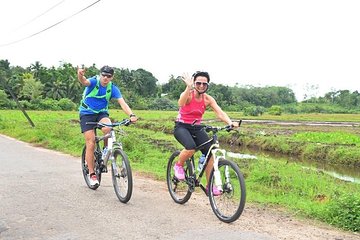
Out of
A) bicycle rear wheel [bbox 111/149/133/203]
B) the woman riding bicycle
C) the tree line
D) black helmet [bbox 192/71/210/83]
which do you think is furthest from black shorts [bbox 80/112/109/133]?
the tree line

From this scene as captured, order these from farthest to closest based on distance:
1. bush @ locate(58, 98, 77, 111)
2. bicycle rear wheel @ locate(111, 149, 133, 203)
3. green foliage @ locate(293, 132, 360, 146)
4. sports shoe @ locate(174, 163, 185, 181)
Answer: bush @ locate(58, 98, 77, 111) → green foliage @ locate(293, 132, 360, 146) → sports shoe @ locate(174, 163, 185, 181) → bicycle rear wheel @ locate(111, 149, 133, 203)

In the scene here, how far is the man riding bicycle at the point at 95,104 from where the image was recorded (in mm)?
6340

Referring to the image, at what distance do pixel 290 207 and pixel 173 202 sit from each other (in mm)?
1833

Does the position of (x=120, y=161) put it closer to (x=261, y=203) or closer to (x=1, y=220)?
(x=1, y=220)

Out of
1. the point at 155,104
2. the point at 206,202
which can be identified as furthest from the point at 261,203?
the point at 155,104

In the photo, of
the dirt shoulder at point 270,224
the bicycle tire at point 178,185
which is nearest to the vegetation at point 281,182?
the dirt shoulder at point 270,224

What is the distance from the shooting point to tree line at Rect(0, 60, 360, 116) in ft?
208

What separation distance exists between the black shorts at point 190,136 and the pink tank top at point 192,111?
0.27 ft

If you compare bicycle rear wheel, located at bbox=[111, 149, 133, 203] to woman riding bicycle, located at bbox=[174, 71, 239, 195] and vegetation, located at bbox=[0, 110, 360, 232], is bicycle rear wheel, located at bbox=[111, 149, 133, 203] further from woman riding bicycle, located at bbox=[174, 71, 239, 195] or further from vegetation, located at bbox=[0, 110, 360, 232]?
vegetation, located at bbox=[0, 110, 360, 232]

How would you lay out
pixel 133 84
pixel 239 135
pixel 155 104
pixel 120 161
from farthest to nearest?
pixel 133 84, pixel 155 104, pixel 239 135, pixel 120 161

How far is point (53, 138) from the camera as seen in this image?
1591 centimetres

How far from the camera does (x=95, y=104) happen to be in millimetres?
6539

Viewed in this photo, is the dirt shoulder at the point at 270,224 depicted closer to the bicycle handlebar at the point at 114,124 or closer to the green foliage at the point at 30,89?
the bicycle handlebar at the point at 114,124

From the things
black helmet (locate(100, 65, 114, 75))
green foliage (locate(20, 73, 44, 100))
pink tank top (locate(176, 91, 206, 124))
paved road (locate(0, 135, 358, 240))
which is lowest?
paved road (locate(0, 135, 358, 240))
